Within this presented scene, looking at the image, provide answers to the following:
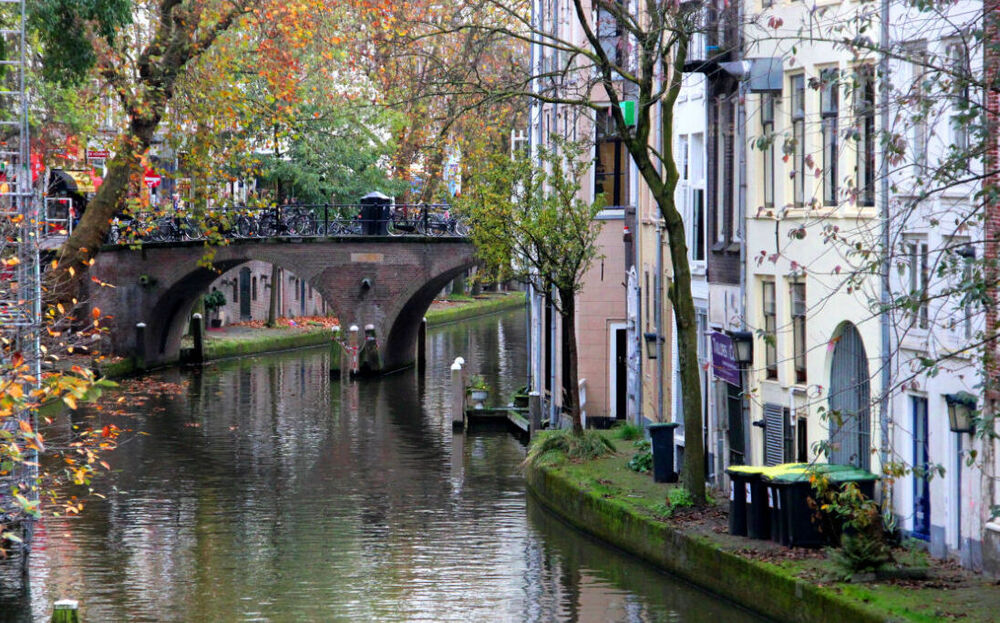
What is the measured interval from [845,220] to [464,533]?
7.40m

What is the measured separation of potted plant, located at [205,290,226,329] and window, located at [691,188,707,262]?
115ft

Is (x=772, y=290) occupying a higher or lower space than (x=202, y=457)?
higher

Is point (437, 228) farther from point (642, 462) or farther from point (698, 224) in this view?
point (642, 462)

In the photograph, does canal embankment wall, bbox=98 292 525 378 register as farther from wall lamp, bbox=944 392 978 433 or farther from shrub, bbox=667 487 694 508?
wall lamp, bbox=944 392 978 433

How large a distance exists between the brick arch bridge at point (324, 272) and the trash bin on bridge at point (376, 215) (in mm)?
383

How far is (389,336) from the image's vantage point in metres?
51.5

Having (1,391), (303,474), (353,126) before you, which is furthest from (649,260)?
(353,126)

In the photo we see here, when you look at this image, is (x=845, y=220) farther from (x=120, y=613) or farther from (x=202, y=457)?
(x=202, y=457)

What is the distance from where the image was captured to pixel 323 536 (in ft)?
77.0

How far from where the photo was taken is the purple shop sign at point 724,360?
899 inches

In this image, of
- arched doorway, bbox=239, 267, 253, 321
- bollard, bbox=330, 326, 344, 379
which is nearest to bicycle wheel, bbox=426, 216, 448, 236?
bollard, bbox=330, 326, 344, 379

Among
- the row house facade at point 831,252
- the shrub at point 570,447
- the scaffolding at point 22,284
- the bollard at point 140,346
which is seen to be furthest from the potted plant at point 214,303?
the scaffolding at point 22,284

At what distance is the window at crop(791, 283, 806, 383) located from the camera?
2095 centimetres

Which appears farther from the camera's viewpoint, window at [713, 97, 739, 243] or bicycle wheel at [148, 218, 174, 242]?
bicycle wheel at [148, 218, 174, 242]
